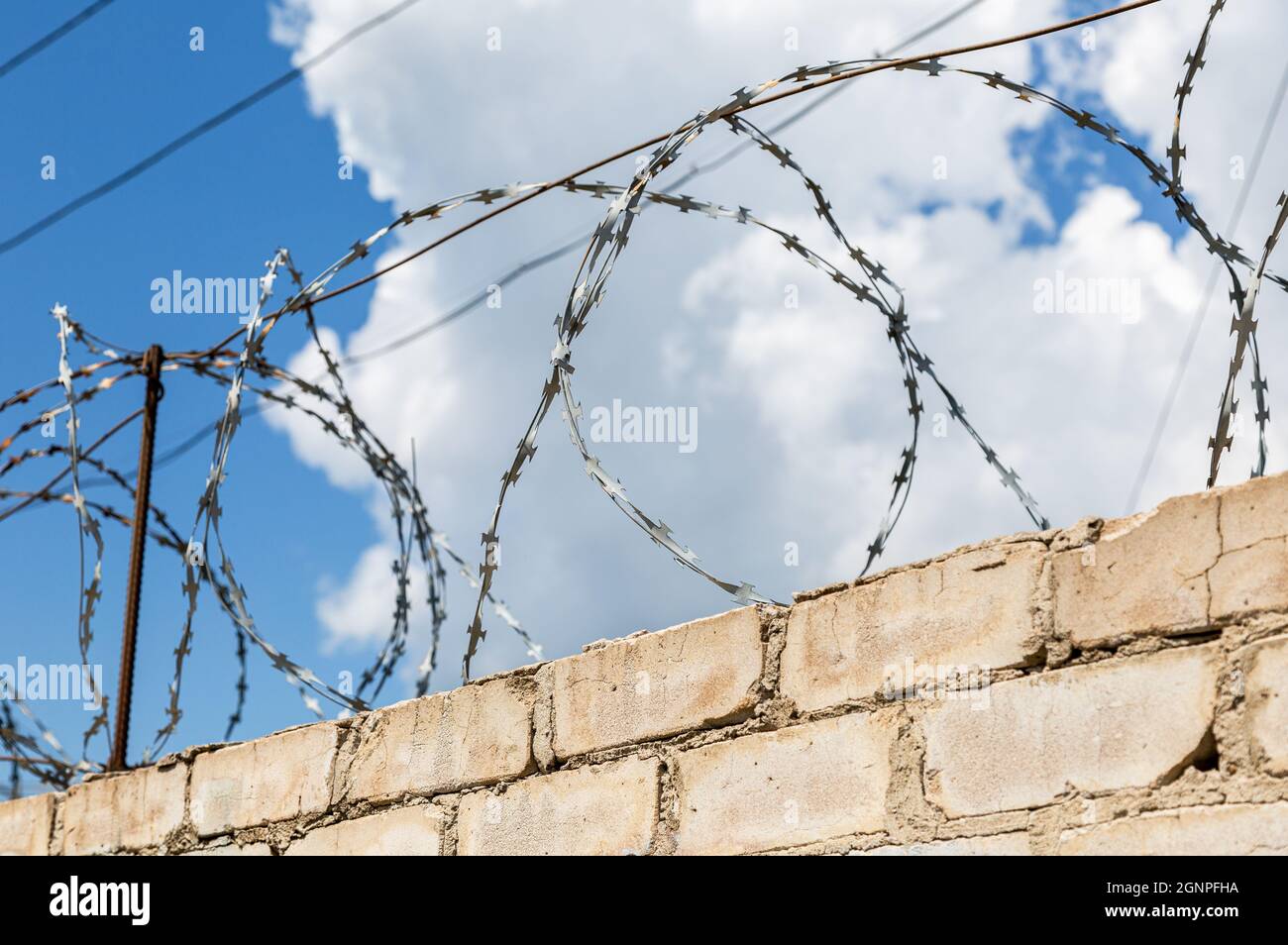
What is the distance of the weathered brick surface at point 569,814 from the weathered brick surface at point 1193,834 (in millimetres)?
1014

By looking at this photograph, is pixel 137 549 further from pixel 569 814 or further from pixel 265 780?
pixel 569 814

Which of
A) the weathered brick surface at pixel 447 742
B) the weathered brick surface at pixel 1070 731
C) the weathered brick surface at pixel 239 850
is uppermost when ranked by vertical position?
the weathered brick surface at pixel 447 742

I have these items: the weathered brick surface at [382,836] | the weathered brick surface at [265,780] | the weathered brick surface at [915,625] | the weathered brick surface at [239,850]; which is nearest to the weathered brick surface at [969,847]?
the weathered brick surface at [915,625]

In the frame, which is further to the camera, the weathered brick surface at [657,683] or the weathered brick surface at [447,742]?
the weathered brick surface at [447,742]

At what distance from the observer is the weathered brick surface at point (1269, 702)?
87.7 inches

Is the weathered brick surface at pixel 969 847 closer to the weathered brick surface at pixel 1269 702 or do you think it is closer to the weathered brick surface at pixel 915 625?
the weathered brick surface at pixel 915 625

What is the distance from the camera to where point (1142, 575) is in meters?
2.45

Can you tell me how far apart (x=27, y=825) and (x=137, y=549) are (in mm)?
945

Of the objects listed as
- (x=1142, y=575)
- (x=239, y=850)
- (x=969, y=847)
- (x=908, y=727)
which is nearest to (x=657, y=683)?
(x=908, y=727)

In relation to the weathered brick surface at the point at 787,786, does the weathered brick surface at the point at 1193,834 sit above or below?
below

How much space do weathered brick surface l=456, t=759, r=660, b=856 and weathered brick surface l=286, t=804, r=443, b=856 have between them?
0.31ft
